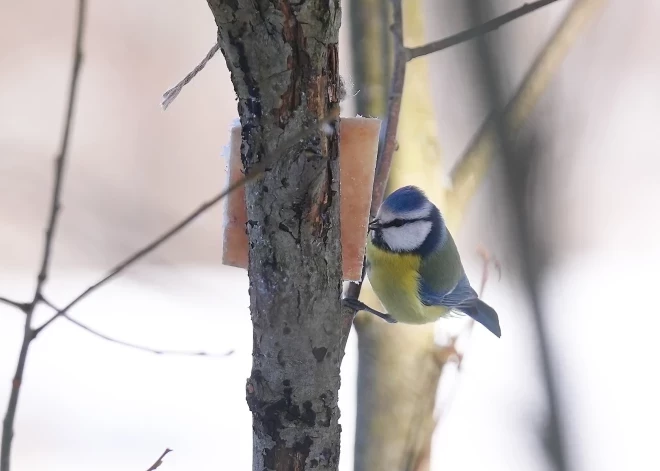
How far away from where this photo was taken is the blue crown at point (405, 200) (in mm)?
698

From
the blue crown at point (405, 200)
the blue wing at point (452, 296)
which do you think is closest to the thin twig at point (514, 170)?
the blue crown at point (405, 200)

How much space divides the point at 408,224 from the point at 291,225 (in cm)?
51

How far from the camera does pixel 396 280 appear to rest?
2.81ft

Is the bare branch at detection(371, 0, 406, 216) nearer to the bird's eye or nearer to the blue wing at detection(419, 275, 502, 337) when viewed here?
the bird's eye

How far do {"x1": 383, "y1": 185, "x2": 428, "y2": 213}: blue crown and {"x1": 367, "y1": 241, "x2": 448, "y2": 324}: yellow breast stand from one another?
150 mm

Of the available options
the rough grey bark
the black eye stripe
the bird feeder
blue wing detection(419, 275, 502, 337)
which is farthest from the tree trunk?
the rough grey bark

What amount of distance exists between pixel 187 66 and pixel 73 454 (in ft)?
2.65

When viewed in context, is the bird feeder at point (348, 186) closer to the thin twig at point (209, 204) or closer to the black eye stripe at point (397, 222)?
the thin twig at point (209, 204)

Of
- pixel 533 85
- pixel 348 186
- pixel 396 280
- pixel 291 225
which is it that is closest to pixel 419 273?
pixel 396 280

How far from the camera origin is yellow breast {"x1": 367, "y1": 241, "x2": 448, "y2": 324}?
32.7 inches

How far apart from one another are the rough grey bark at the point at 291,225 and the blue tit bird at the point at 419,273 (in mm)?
437

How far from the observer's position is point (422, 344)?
0.80 metres

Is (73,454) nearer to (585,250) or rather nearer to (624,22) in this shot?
(585,250)

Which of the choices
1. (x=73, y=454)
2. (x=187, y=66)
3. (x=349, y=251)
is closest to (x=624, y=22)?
(x=349, y=251)
